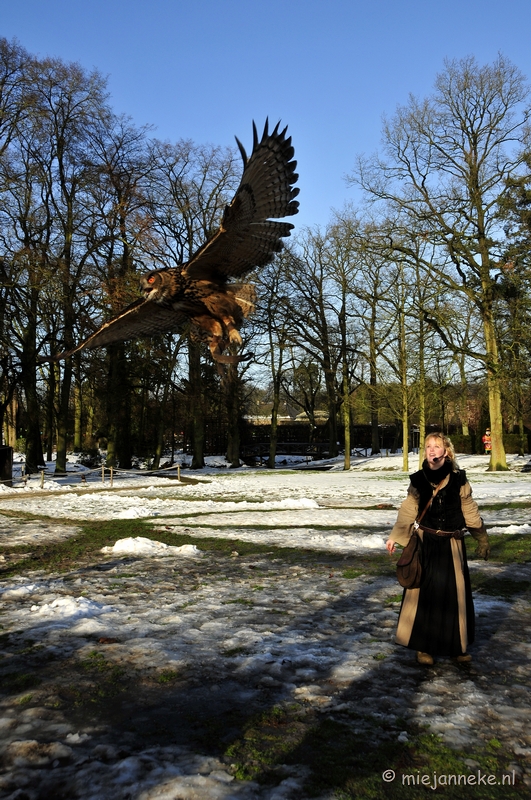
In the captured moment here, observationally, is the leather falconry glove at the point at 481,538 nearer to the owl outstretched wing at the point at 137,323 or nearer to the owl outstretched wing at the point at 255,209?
the owl outstretched wing at the point at 255,209

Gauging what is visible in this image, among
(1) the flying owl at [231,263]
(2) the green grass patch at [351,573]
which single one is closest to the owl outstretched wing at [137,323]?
(1) the flying owl at [231,263]

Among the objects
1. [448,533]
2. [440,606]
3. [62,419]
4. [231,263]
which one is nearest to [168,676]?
[440,606]

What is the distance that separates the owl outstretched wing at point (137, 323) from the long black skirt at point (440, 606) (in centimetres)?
491

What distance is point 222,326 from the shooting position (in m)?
8.23

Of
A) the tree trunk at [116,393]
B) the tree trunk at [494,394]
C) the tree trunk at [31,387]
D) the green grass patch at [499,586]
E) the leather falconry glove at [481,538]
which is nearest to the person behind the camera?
the leather falconry glove at [481,538]

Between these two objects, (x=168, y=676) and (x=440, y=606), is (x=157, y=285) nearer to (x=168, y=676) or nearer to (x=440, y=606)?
(x=168, y=676)

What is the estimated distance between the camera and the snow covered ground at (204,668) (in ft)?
9.65

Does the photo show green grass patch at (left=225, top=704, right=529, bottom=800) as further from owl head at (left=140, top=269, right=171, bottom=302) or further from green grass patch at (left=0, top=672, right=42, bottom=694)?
owl head at (left=140, top=269, right=171, bottom=302)

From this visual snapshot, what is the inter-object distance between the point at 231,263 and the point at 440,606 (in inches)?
205

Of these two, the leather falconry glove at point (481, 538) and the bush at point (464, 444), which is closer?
the leather falconry glove at point (481, 538)

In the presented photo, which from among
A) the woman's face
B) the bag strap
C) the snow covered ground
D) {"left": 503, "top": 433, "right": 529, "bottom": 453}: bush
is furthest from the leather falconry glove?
{"left": 503, "top": 433, "right": 529, "bottom": 453}: bush

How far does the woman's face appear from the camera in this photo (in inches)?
183

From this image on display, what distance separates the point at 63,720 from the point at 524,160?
25.9 m

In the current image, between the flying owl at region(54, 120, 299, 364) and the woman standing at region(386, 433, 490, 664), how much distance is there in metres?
3.50
